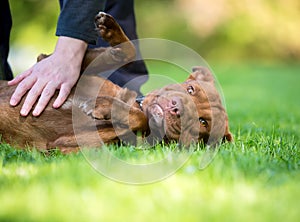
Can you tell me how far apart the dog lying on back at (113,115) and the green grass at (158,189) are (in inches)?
10.2

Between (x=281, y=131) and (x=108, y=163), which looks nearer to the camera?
(x=108, y=163)

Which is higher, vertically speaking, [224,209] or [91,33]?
[91,33]

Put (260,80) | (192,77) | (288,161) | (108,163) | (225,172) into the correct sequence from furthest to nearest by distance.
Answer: (260,80)
(192,77)
(288,161)
(108,163)
(225,172)

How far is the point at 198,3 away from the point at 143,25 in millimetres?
2621

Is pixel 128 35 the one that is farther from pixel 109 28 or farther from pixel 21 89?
pixel 21 89

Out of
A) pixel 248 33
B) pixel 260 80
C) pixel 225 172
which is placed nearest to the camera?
pixel 225 172

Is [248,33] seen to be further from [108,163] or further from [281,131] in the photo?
[108,163]

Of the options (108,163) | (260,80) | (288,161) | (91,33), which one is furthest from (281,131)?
(260,80)

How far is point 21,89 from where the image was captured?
3465mm

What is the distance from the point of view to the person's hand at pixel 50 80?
3418mm

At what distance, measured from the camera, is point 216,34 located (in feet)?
69.7

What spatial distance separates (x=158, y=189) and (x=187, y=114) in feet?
5.02

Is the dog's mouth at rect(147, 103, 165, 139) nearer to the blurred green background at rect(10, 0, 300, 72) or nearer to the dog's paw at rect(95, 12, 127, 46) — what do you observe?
the dog's paw at rect(95, 12, 127, 46)

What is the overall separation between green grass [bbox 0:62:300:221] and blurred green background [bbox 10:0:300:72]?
17881mm
